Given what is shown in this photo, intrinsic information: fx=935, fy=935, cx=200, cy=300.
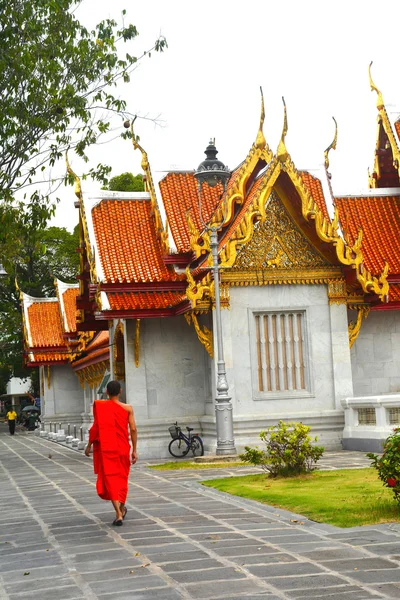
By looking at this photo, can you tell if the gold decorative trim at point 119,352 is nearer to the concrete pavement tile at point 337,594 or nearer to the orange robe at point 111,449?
the orange robe at point 111,449

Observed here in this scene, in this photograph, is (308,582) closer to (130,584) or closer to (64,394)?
(130,584)

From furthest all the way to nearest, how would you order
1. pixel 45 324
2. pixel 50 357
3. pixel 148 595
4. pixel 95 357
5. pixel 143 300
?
pixel 45 324 → pixel 50 357 → pixel 95 357 → pixel 143 300 → pixel 148 595

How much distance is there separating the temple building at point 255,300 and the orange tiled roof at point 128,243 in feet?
0.12

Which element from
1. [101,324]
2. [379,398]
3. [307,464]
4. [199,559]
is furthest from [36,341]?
[199,559]

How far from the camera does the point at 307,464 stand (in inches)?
566

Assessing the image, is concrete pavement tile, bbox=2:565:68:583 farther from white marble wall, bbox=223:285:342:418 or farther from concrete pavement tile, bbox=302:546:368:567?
white marble wall, bbox=223:285:342:418

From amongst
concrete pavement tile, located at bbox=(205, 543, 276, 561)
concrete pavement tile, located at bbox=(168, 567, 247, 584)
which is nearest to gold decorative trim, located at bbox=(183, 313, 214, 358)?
concrete pavement tile, located at bbox=(205, 543, 276, 561)

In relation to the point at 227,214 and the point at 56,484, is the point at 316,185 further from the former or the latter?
the point at 56,484

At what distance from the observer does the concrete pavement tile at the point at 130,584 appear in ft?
22.3

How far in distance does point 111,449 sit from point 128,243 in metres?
12.4

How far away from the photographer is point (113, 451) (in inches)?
400

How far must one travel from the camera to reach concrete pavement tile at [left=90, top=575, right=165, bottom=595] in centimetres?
680

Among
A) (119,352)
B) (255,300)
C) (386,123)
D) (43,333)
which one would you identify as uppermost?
(386,123)

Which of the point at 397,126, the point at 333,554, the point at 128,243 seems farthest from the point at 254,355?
the point at 333,554
